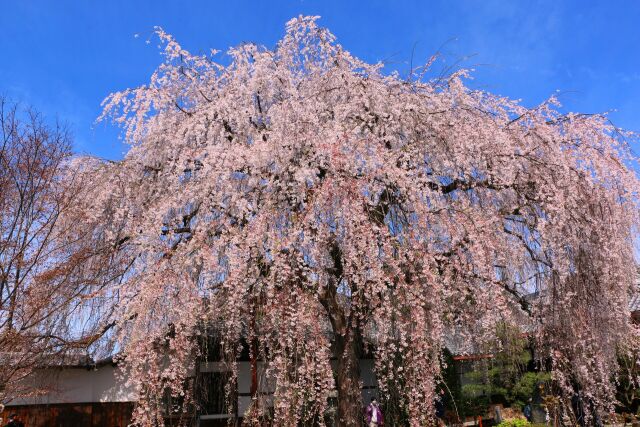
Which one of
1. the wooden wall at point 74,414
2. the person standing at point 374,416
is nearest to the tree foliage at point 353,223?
the person standing at point 374,416

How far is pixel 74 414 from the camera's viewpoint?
9.92 meters

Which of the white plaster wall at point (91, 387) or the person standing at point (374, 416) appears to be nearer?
the person standing at point (374, 416)

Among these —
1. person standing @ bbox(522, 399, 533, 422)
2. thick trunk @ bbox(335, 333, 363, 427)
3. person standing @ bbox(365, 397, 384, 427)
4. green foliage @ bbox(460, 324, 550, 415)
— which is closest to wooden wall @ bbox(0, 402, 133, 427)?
person standing @ bbox(365, 397, 384, 427)

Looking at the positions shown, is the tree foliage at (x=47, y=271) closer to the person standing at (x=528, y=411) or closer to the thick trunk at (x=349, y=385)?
the thick trunk at (x=349, y=385)

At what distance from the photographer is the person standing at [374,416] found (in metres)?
10.1

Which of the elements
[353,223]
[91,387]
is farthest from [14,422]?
[353,223]

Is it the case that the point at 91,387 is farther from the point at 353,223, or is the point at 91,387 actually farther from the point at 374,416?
the point at 353,223

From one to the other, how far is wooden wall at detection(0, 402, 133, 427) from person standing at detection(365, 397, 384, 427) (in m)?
4.65

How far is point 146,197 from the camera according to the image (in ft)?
24.9

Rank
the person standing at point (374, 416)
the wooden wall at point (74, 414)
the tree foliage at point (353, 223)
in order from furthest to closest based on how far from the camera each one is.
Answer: the person standing at point (374, 416)
the wooden wall at point (74, 414)
the tree foliage at point (353, 223)

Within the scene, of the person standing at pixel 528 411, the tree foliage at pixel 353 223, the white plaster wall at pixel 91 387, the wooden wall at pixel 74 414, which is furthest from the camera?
the person standing at pixel 528 411

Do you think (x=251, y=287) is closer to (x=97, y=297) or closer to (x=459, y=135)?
(x=97, y=297)

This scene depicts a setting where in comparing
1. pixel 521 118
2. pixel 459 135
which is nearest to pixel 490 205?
pixel 459 135

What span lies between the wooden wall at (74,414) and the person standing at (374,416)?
4.65 m
